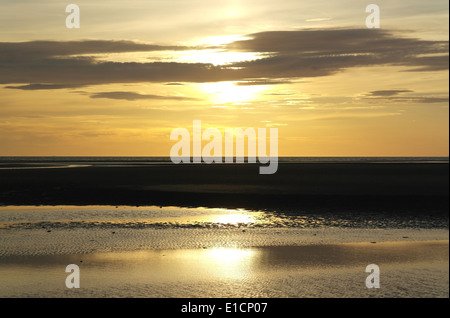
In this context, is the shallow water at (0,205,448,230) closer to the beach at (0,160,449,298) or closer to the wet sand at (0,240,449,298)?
the beach at (0,160,449,298)

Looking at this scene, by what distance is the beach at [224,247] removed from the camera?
56.0 feet

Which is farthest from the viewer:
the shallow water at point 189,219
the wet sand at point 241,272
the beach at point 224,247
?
the shallow water at point 189,219

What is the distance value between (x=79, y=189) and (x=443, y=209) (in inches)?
1399

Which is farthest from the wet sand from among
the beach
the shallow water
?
the shallow water

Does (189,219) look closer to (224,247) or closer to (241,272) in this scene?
(224,247)

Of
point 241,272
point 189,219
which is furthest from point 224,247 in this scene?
point 189,219

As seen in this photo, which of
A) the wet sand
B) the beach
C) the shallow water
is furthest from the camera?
the shallow water

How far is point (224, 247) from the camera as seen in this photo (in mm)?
23953

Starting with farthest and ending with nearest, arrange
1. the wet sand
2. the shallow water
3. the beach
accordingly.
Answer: the shallow water
the beach
the wet sand

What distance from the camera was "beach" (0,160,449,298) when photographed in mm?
17062

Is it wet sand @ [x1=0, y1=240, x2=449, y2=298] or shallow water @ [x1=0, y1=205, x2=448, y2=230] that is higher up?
shallow water @ [x1=0, y1=205, x2=448, y2=230]

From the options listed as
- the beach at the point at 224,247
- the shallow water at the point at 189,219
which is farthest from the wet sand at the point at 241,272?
the shallow water at the point at 189,219

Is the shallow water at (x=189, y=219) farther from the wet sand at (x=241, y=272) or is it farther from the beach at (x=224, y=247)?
the wet sand at (x=241, y=272)
